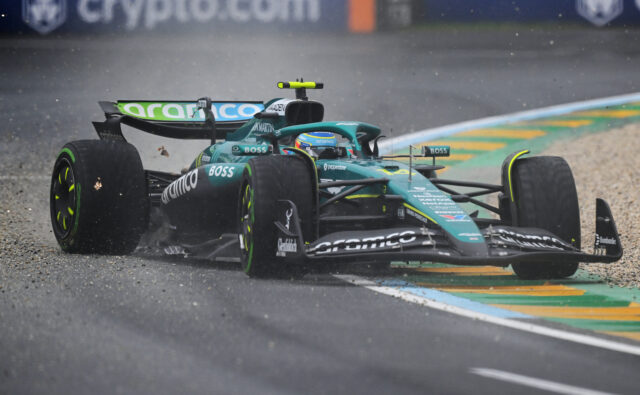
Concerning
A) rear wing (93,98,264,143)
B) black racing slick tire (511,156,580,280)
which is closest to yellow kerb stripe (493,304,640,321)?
black racing slick tire (511,156,580,280)

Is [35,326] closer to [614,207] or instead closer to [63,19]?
[614,207]

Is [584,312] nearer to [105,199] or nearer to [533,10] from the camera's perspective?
[105,199]

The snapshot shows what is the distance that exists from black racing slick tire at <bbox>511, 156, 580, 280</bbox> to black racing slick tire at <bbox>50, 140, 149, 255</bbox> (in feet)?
11.8

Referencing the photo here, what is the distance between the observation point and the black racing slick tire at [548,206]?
8.71 metres

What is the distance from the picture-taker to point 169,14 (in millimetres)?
19922

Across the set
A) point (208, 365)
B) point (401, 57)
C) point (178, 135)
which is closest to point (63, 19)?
point (401, 57)

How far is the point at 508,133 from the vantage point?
17.7 meters

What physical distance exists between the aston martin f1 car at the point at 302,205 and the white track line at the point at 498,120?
6.28 metres

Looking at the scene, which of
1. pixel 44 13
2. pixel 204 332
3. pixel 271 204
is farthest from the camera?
pixel 44 13

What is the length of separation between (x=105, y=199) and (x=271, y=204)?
251 cm

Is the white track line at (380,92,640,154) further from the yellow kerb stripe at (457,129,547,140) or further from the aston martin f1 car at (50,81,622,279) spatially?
the aston martin f1 car at (50,81,622,279)

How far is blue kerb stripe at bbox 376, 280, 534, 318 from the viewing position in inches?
265

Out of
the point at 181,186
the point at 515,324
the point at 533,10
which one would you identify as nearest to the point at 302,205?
the point at 181,186

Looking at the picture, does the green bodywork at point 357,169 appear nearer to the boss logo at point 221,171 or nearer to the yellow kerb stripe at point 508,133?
the boss logo at point 221,171
